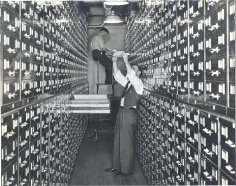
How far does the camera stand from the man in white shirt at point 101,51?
986 centimetres

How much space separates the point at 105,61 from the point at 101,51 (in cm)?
62

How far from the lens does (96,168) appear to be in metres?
A: 6.11

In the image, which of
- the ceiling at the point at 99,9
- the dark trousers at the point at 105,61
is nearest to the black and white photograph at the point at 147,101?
the ceiling at the point at 99,9

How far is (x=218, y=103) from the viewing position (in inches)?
88.0

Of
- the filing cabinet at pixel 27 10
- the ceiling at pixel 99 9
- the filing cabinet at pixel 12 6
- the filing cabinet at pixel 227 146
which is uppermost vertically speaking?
the ceiling at pixel 99 9

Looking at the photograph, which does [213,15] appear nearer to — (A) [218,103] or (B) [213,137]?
(A) [218,103]

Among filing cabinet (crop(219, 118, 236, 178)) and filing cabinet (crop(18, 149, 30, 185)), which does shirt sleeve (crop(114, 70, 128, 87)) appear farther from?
filing cabinet (crop(219, 118, 236, 178))

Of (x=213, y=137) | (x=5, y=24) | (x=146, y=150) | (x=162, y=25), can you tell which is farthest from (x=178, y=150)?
(x=146, y=150)

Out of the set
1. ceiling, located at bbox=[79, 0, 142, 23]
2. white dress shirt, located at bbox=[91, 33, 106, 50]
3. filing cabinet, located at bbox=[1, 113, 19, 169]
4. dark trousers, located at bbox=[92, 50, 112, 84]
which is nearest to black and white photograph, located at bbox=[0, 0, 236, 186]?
filing cabinet, located at bbox=[1, 113, 19, 169]

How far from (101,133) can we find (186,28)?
22.7 feet

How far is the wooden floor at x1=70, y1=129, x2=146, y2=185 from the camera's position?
538cm

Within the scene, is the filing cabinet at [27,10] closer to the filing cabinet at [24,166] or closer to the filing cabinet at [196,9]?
the filing cabinet at [24,166]

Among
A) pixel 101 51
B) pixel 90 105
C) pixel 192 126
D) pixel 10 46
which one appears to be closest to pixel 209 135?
pixel 192 126

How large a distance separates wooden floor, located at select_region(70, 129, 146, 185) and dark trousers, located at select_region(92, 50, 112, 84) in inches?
123
